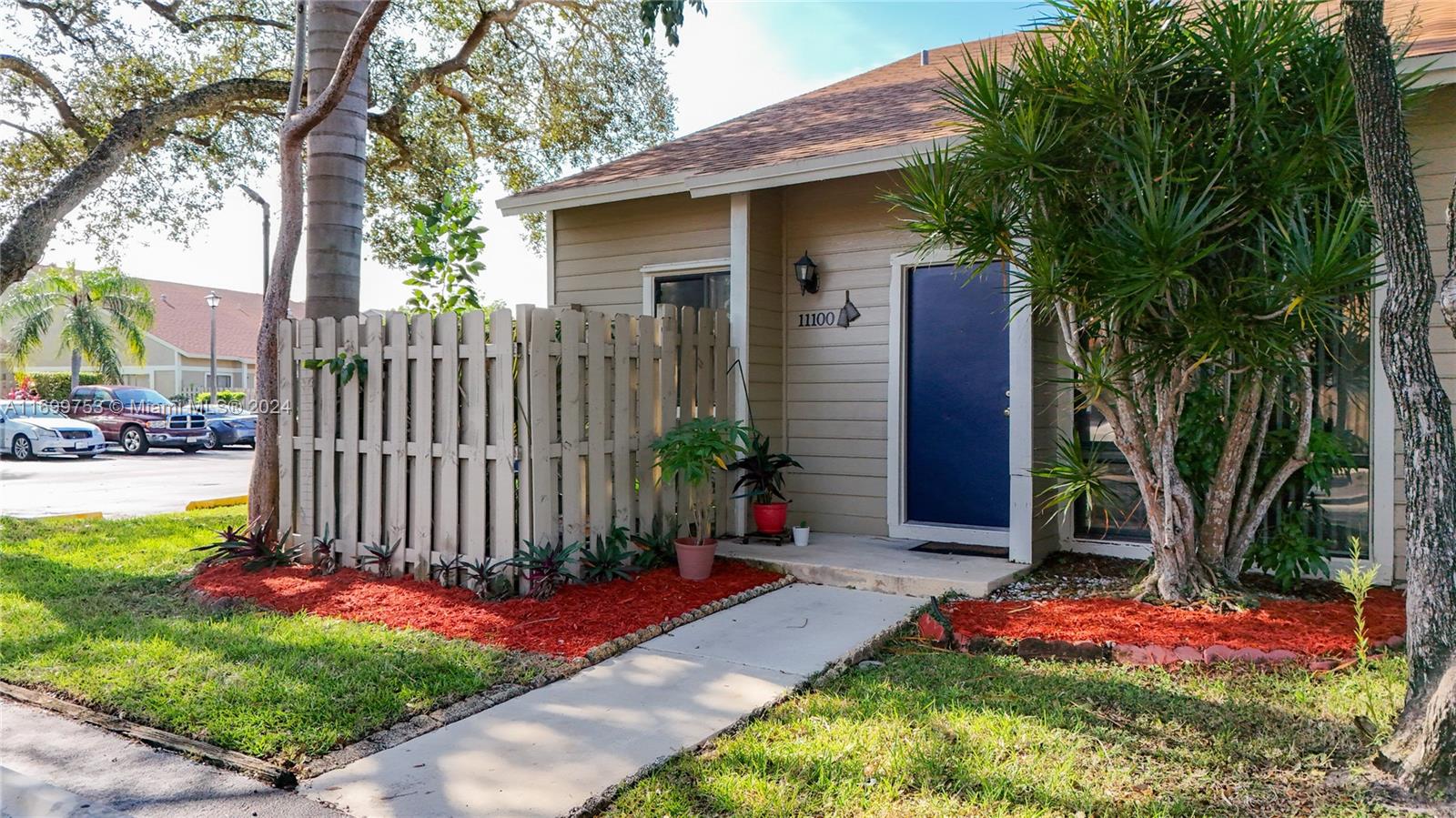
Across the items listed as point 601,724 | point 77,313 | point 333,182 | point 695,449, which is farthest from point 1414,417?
point 77,313

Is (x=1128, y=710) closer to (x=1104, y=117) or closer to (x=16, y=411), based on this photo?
(x=1104, y=117)

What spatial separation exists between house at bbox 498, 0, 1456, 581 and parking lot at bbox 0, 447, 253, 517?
6.65 m

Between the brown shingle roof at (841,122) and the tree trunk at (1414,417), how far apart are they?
238cm

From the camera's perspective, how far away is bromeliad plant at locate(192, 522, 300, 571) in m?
5.41

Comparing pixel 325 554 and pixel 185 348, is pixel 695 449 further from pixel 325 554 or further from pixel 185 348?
pixel 185 348

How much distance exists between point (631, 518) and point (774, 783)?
2875 mm

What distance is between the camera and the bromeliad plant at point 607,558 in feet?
15.9

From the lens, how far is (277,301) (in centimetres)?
582

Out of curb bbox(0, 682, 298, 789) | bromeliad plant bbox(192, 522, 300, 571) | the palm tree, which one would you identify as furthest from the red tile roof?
curb bbox(0, 682, 298, 789)

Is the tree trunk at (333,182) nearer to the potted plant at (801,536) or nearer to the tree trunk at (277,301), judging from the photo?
the tree trunk at (277,301)

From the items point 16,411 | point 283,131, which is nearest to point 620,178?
point 283,131

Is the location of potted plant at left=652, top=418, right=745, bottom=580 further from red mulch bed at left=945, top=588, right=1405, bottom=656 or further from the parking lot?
the parking lot

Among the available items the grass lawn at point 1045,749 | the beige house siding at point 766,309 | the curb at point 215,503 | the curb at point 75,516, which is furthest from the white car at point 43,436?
the grass lawn at point 1045,749

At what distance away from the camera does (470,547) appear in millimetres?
4762
